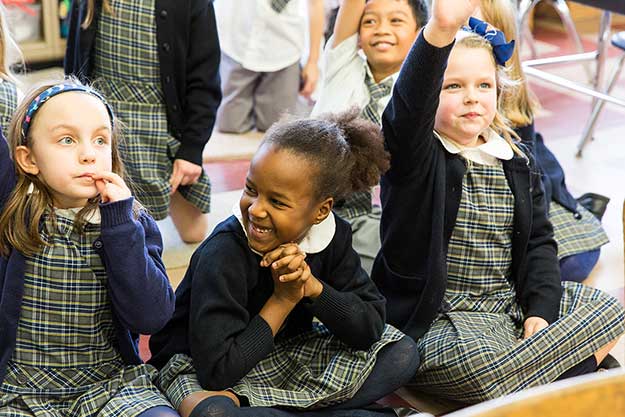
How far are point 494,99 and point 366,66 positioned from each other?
0.47 m

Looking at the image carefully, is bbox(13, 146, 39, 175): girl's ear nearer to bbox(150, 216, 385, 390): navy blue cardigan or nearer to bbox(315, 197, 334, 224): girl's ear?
bbox(150, 216, 385, 390): navy blue cardigan

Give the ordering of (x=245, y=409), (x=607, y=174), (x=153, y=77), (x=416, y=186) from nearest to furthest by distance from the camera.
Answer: (x=245, y=409) < (x=416, y=186) < (x=153, y=77) < (x=607, y=174)

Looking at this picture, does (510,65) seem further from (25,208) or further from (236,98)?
(236,98)

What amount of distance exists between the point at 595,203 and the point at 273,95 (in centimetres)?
121

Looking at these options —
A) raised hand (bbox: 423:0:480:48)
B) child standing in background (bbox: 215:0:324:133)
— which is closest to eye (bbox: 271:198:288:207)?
raised hand (bbox: 423:0:480:48)

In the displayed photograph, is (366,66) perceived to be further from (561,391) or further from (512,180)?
(561,391)

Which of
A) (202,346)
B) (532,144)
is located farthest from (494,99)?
(202,346)

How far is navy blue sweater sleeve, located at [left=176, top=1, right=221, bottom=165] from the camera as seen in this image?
7.61 ft

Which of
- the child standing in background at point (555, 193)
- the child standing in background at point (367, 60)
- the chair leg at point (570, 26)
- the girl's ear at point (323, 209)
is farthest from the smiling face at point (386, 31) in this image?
the chair leg at point (570, 26)

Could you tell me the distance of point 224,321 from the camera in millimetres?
1573

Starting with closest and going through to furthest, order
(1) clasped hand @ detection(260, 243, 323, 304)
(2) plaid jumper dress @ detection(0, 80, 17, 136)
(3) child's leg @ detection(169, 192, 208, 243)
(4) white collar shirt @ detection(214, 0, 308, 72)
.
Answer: (1) clasped hand @ detection(260, 243, 323, 304), (2) plaid jumper dress @ detection(0, 80, 17, 136), (3) child's leg @ detection(169, 192, 208, 243), (4) white collar shirt @ detection(214, 0, 308, 72)

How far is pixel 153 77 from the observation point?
233 centimetres

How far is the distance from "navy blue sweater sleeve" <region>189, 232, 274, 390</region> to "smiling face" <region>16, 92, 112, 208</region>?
0.23 meters

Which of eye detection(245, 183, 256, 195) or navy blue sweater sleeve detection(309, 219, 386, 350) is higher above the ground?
eye detection(245, 183, 256, 195)
